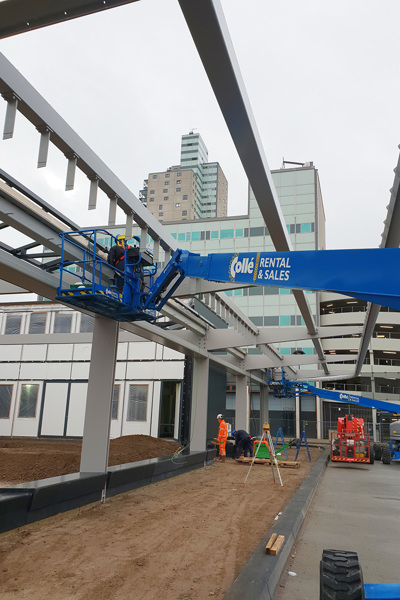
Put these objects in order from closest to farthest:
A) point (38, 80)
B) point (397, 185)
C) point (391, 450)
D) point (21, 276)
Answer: point (397, 185) < point (38, 80) < point (21, 276) < point (391, 450)

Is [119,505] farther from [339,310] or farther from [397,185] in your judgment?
[339,310]

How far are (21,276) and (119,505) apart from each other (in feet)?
16.3

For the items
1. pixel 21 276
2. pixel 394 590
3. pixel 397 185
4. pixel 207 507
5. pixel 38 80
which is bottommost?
pixel 207 507

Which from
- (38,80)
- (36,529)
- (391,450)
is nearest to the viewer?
(38,80)

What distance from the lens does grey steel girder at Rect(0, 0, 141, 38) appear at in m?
3.34

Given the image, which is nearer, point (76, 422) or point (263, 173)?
point (263, 173)

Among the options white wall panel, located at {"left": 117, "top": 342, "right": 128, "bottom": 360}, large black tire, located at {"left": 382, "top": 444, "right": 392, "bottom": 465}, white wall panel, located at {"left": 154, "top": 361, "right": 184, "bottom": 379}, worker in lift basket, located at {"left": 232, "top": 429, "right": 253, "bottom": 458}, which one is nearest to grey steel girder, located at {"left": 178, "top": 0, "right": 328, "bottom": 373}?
worker in lift basket, located at {"left": 232, "top": 429, "right": 253, "bottom": 458}

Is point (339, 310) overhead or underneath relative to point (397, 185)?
overhead

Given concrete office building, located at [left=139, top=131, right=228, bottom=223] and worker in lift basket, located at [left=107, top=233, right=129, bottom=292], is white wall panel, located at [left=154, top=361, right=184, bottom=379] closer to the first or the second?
worker in lift basket, located at [left=107, top=233, right=129, bottom=292]

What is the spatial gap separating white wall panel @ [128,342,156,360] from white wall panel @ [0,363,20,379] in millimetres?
6691

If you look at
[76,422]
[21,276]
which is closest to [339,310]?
[76,422]

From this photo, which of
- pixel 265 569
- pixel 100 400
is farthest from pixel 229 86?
→ pixel 100 400

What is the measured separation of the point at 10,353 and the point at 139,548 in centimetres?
2279

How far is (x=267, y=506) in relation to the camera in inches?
389
